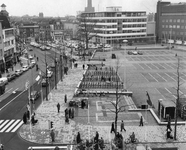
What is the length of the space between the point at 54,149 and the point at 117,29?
89692 mm

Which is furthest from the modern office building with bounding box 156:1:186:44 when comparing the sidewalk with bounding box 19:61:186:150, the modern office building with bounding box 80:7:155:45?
the sidewalk with bounding box 19:61:186:150

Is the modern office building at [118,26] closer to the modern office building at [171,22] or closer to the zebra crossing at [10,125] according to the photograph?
the modern office building at [171,22]

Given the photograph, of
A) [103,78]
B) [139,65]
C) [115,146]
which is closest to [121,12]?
[139,65]

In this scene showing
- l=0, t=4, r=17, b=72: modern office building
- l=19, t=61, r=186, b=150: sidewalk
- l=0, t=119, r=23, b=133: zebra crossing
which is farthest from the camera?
l=0, t=4, r=17, b=72: modern office building

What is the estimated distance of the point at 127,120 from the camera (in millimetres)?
25031

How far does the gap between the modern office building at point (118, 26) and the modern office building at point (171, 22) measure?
6.67 meters

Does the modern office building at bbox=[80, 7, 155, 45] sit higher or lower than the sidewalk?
higher

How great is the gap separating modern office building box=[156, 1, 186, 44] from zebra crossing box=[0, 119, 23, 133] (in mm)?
84692

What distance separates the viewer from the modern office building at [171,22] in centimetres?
10112

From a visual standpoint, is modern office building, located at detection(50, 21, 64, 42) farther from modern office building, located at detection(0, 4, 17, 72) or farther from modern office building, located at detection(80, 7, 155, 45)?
modern office building, located at detection(0, 4, 17, 72)

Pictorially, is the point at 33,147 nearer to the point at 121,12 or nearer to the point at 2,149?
the point at 2,149

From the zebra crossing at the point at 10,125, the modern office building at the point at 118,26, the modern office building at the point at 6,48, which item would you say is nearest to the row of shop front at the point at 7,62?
the modern office building at the point at 6,48

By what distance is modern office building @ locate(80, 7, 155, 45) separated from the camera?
103 m

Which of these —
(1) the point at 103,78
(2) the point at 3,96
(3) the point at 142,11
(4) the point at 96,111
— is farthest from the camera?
(3) the point at 142,11
